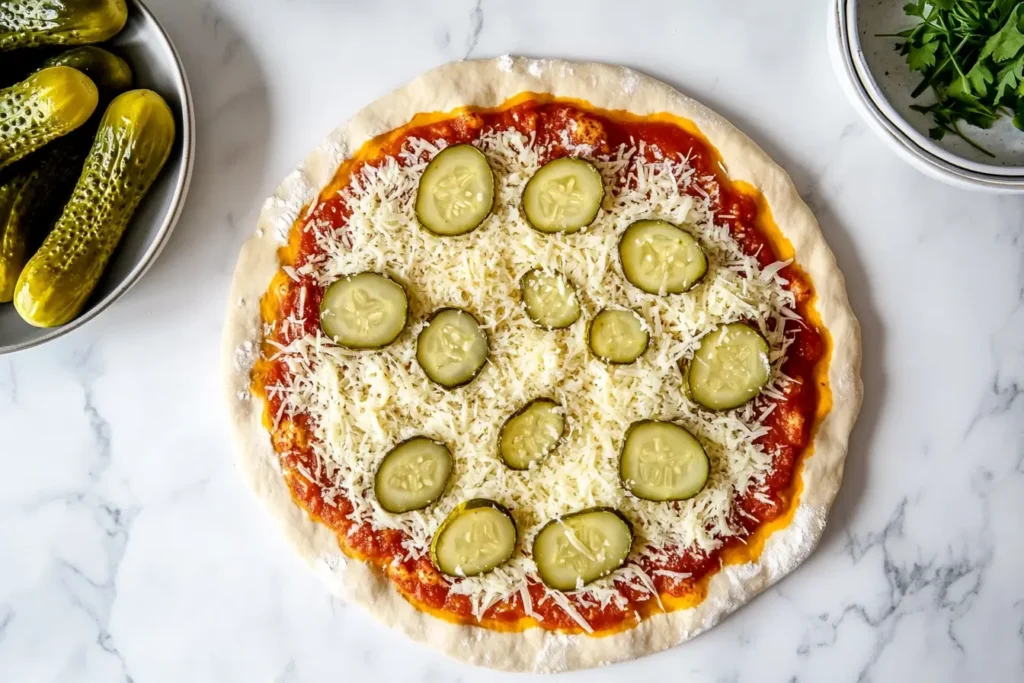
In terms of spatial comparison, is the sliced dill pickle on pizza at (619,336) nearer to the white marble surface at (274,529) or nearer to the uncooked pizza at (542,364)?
the uncooked pizza at (542,364)

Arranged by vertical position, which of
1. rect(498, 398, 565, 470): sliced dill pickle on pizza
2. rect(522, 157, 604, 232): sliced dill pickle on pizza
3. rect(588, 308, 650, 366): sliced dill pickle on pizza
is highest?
rect(522, 157, 604, 232): sliced dill pickle on pizza

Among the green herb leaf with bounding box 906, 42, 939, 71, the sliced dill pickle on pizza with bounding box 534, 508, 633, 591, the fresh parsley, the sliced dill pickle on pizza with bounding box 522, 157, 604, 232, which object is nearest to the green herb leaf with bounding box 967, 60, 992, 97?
the fresh parsley

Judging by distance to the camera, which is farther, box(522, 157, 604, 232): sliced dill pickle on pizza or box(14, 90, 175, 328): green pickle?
box(522, 157, 604, 232): sliced dill pickle on pizza

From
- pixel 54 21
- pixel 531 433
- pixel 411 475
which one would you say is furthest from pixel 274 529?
pixel 54 21

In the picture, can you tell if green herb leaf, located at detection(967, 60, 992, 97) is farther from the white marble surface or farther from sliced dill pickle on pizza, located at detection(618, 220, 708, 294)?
sliced dill pickle on pizza, located at detection(618, 220, 708, 294)

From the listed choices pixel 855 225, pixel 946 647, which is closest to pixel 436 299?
pixel 855 225

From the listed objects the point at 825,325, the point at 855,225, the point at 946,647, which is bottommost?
the point at 946,647

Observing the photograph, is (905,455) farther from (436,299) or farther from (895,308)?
(436,299)
